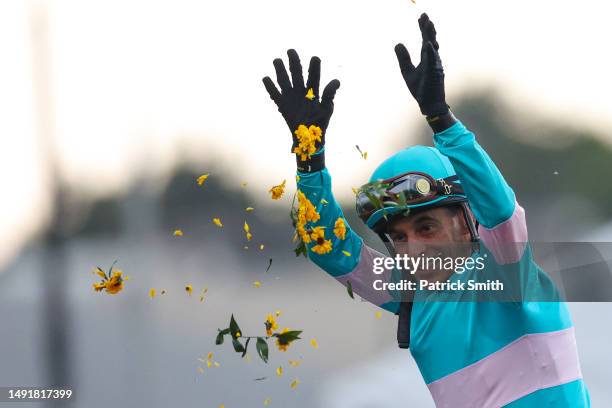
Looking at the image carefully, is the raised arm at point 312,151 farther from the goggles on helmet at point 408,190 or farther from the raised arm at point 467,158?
the raised arm at point 467,158

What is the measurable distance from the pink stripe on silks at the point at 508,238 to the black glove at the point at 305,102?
0.62 meters

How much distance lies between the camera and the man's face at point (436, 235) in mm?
2982

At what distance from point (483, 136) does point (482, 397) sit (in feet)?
8.17

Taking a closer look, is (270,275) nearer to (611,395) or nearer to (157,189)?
(157,189)

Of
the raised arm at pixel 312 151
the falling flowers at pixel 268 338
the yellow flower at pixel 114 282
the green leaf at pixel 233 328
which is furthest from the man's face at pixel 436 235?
the yellow flower at pixel 114 282

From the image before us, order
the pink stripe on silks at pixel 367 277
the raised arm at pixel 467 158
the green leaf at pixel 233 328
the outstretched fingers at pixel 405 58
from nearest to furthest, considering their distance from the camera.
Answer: the raised arm at pixel 467 158 → the outstretched fingers at pixel 405 58 → the green leaf at pixel 233 328 → the pink stripe on silks at pixel 367 277

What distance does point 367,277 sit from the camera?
10.8ft

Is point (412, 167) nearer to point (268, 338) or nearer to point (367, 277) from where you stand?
point (367, 277)

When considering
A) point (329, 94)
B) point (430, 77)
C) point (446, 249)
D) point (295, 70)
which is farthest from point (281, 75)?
point (446, 249)

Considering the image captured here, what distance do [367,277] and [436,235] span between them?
15.1 inches

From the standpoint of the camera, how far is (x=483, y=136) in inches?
205

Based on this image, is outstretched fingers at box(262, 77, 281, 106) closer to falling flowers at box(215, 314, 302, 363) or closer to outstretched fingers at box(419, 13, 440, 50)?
outstretched fingers at box(419, 13, 440, 50)

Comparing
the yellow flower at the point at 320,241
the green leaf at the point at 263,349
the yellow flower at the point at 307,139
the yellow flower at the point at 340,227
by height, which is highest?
the yellow flower at the point at 307,139

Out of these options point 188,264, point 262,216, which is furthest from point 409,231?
point 188,264
